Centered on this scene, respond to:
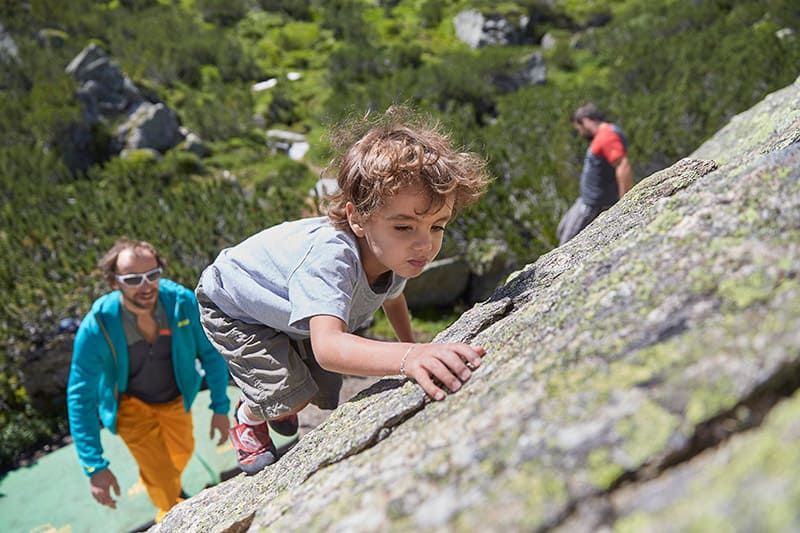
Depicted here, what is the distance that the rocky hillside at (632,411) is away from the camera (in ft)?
3.01

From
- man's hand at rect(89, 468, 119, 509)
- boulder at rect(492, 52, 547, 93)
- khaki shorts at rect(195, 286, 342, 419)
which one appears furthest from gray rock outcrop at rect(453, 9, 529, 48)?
khaki shorts at rect(195, 286, 342, 419)

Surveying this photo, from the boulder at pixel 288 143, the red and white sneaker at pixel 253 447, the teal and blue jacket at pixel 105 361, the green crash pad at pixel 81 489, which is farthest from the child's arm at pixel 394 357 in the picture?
the boulder at pixel 288 143

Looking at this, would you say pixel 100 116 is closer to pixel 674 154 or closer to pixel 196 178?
pixel 196 178

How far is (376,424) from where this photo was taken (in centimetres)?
158

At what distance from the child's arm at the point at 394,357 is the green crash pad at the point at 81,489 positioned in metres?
3.98

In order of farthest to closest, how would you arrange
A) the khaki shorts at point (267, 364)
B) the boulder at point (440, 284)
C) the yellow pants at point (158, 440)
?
1. the boulder at point (440, 284)
2. the yellow pants at point (158, 440)
3. the khaki shorts at point (267, 364)

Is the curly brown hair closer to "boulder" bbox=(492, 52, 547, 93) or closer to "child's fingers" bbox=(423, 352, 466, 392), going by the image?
"child's fingers" bbox=(423, 352, 466, 392)

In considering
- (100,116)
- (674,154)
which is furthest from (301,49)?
(674,154)

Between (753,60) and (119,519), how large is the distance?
11567 millimetres

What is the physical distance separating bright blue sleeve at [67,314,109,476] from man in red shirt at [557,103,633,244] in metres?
4.27

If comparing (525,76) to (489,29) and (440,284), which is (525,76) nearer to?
(489,29)

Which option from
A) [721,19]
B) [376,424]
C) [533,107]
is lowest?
[721,19]

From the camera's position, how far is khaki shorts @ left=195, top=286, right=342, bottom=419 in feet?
7.72

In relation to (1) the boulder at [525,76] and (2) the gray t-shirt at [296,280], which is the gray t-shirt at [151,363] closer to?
(2) the gray t-shirt at [296,280]
